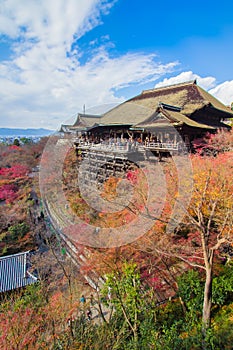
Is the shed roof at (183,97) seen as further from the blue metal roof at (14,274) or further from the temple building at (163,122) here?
the blue metal roof at (14,274)

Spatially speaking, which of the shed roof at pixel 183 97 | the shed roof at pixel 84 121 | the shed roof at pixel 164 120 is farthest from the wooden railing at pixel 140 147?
the shed roof at pixel 84 121

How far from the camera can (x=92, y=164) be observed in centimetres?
1852

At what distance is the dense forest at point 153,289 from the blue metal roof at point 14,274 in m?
0.43

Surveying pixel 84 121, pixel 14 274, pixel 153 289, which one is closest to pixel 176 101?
pixel 84 121

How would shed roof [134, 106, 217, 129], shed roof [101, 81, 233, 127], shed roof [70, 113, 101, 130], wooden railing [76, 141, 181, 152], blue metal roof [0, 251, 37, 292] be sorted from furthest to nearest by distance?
shed roof [70, 113, 101, 130] → shed roof [101, 81, 233, 127] → wooden railing [76, 141, 181, 152] → shed roof [134, 106, 217, 129] → blue metal roof [0, 251, 37, 292]

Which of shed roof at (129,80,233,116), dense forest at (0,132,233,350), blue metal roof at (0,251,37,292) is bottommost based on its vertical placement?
blue metal roof at (0,251,37,292)

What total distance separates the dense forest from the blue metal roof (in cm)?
43

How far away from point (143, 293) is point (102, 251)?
7.10 feet

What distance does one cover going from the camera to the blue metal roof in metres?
9.67

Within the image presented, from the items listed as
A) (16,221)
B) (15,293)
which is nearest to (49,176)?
(16,221)

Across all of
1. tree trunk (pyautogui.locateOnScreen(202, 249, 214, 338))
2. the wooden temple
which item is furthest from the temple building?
tree trunk (pyautogui.locateOnScreen(202, 249, 214, 338))

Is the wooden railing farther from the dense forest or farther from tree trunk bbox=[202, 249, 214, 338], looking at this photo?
tree trunk bbox=[202, 249, 214, 338]

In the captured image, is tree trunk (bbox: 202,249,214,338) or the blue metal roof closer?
tree trunk (bbox: 202,249,214,338)

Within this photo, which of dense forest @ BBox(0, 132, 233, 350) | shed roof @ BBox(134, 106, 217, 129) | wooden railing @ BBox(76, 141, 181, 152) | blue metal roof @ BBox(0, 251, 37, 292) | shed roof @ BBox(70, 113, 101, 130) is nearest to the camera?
dense forest @ BBox(0, 132, 233, 350)
